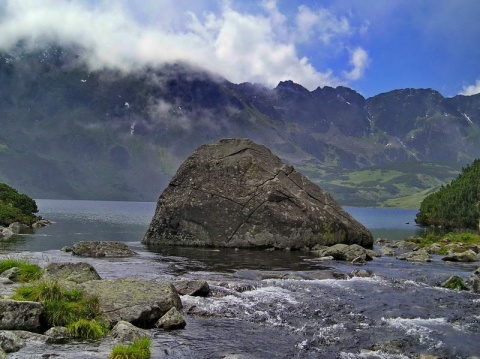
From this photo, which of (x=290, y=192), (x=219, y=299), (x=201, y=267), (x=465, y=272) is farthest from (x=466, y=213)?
(x=219, y=299)

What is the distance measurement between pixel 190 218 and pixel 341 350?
143 ft

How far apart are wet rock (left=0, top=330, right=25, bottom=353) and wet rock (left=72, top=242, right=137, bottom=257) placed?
31477 mm

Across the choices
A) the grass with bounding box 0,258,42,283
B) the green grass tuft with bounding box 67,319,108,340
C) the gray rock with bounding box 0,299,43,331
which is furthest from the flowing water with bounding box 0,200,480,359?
the grass with bounding box 0,258,42,283

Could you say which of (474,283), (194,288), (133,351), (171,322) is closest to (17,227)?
(194,288)

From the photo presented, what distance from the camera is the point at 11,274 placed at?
87.9ft

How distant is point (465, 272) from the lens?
40875mm

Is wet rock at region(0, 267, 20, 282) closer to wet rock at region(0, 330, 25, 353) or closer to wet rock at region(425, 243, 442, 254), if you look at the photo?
wet rock at region(0, 330, 25, 353)

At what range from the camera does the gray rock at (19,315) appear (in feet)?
55.8

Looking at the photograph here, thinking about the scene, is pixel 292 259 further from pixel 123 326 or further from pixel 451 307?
pixel 123 326

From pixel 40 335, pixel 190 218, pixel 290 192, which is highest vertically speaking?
pixel 290 192

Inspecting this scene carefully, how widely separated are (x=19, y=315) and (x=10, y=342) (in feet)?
7.58

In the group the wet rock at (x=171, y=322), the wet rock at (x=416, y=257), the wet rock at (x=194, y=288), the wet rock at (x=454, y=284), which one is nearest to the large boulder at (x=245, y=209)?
the wet rock at (x=416, y=257)

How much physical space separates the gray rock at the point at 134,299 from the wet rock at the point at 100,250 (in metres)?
24.8

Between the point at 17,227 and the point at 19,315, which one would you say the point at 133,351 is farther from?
the point at 17,227
